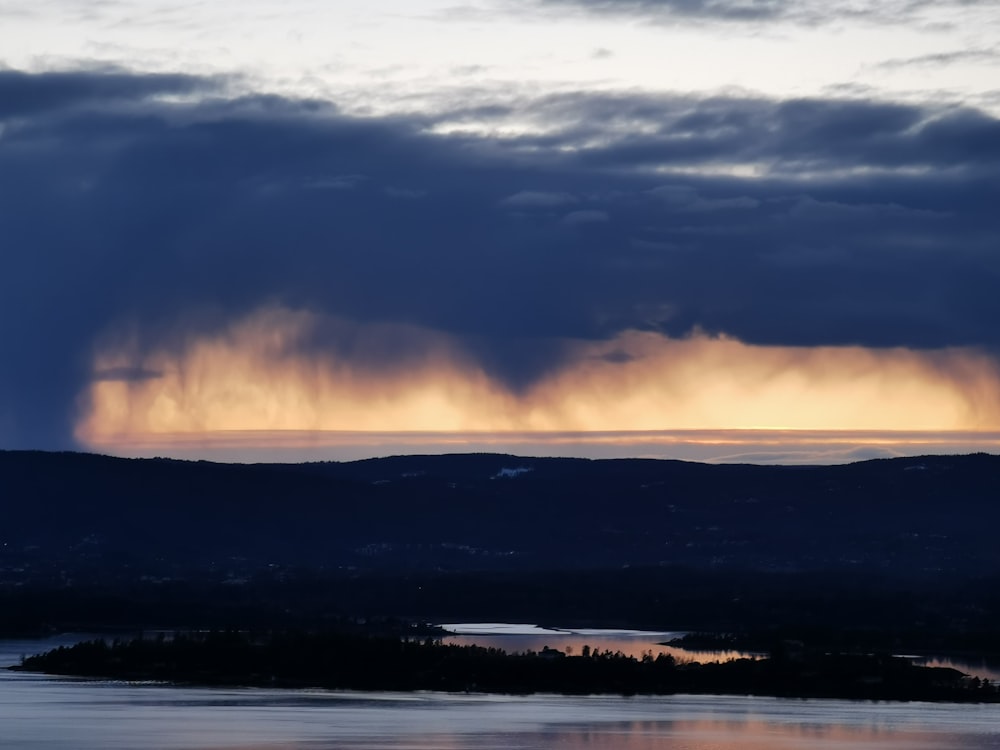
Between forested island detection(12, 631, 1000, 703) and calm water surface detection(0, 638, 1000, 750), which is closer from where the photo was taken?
calm water surface detection(0, 638, 1000, 750)

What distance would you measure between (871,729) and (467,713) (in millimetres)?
22822

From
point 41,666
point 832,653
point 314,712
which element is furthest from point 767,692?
point 41,666

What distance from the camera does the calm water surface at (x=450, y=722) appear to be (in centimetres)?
11712

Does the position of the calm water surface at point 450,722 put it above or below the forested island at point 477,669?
below

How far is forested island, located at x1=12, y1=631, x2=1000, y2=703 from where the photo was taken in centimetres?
15975

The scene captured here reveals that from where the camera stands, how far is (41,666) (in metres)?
177

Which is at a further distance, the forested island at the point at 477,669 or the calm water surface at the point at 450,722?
the forested island at the point at 477,669

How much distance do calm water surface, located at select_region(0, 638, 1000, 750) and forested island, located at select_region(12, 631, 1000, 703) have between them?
17.7ft

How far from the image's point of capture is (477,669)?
16375 cm

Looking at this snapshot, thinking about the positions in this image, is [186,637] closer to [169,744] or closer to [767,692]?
[767,692]

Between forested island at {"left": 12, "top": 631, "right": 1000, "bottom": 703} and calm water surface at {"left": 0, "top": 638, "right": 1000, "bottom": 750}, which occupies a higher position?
forested island at {"left": 12, "top": 631, "right": 1000, "bottom": 703}

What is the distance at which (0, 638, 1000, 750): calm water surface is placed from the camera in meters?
117

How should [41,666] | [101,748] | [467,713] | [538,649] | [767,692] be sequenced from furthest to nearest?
[538,649]
[41,666]
[767,692]
[467,713]
[101,748]

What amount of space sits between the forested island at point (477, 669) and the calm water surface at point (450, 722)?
5.39m
